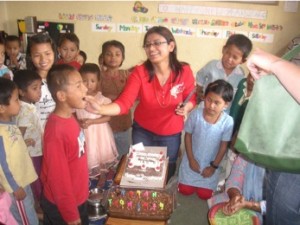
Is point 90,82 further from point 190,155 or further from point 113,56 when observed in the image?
point 190,155

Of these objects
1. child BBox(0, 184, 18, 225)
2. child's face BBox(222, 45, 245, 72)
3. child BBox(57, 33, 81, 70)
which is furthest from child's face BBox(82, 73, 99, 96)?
child's face BBox(222, 45, 245, 72)

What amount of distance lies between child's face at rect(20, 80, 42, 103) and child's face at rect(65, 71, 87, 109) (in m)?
0.58

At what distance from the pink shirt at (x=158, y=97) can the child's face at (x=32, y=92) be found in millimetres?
588

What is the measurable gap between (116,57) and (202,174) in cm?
129

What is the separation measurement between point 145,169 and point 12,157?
30.5 inches

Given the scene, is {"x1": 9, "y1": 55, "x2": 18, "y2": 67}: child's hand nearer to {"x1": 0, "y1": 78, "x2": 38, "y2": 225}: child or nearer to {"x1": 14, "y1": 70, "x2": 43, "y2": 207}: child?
{"x1": 14, "y1": 70, "x2": 43, "y2": 207}: child

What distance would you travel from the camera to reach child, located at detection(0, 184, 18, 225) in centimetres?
157

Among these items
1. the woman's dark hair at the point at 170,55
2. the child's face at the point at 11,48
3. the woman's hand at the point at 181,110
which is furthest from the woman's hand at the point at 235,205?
the child's face at the point at 11,48

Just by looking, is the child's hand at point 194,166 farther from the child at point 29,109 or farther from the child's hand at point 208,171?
the child at point 29,109

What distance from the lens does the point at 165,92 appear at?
2094 mm

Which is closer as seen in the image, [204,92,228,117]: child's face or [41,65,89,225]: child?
[41,65,89,225]: child

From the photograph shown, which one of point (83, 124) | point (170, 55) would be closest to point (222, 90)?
point (170, 55)

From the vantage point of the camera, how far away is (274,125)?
925 millimetres

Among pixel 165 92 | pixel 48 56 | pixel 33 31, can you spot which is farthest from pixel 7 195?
pixel 33 31
